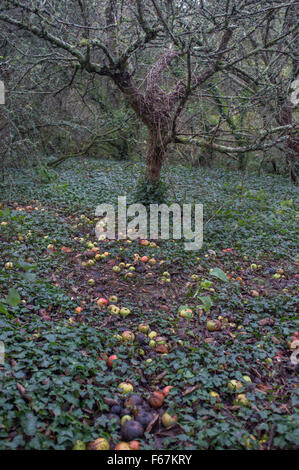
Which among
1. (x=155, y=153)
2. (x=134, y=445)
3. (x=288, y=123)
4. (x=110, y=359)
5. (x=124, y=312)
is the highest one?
(x=288, y=123)

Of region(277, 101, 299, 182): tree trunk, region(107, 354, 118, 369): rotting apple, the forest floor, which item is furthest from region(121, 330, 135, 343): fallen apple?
region(277, 101, 299, 182): tree trunk

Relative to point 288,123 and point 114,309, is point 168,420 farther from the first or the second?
point 288,123

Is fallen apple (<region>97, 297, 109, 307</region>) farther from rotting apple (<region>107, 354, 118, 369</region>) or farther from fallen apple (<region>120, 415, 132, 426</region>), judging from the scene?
fallen apple (<region>120, 415, 132, 426</region>)

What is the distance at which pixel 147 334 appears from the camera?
300cm

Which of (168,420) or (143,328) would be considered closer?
(168,420)

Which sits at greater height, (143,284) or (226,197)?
(226,197)

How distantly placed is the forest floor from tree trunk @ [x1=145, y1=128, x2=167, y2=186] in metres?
1.03

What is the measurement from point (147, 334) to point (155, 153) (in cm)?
312

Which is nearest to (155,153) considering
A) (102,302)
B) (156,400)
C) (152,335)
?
(102,302)

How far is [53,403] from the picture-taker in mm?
2029
